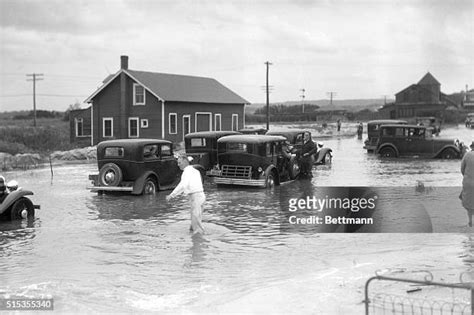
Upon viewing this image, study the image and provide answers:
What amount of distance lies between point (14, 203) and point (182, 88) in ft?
105

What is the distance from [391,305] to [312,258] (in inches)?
122

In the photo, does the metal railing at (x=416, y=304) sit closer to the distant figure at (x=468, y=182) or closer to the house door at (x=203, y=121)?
the distant figure at (x=468, y=182)

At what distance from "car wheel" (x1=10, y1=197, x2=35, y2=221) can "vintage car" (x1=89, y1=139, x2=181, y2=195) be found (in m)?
3.97

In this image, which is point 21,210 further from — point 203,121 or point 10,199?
point 203,121

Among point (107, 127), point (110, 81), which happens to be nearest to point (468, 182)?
point (110, 81)

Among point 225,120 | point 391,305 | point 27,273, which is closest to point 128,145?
point 27,273

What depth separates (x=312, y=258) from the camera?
929 cm

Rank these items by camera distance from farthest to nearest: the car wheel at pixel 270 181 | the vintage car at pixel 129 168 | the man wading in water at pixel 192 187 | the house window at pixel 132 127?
1. the house window at pixel 132 127
2. the car wheel at pixel 270 181
3. the vintage car at pixel 129 168
4. the man wading in water at pixel 192 187

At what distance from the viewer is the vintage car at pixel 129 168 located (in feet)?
56.5

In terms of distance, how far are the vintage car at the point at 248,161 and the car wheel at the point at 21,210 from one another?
6539 mm

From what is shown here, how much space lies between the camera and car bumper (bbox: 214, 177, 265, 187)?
1795 cm

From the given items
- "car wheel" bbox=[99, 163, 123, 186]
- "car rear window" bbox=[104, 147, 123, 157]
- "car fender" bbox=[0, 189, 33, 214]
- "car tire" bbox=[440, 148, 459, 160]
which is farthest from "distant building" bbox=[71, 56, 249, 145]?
"car fender" bbox=[0, 189, 33, 214]

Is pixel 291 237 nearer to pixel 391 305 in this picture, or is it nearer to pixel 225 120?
pixel 391 305

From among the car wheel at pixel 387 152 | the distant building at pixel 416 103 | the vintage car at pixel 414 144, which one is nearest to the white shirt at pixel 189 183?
the vintage car at pixel 414 144
